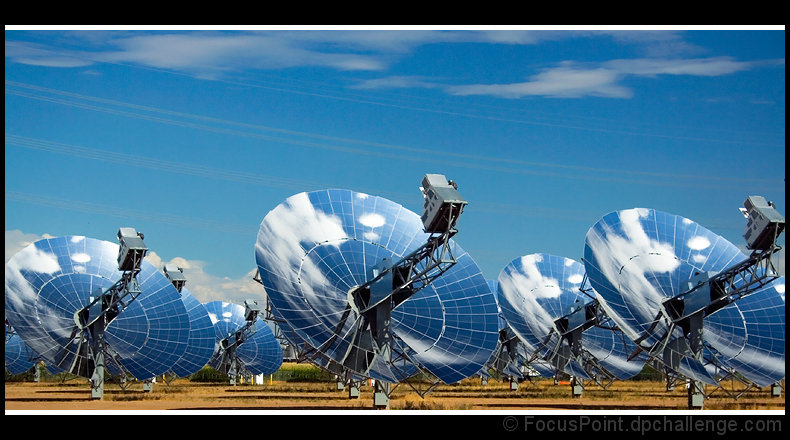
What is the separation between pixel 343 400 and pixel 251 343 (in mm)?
34545

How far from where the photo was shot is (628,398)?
66062 mm

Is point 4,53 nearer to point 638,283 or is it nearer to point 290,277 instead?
point 290,277

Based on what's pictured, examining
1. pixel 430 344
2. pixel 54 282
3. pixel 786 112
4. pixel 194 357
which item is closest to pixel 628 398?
pixel 430 344

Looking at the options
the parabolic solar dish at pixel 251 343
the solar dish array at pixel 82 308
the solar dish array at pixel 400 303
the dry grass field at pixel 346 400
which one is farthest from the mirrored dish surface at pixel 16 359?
the solar dish array at pixel 82 308

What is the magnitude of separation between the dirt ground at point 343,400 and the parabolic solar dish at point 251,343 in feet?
45.4

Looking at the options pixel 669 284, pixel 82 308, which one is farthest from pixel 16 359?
pixel 669 284

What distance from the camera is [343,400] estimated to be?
60.7 meters

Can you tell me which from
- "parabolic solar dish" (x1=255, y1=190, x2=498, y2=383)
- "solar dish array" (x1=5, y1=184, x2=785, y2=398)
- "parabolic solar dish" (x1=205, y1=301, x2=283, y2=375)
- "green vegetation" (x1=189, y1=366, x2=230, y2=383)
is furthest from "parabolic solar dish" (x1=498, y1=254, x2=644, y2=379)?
"green vegetation" (x1=189, y1=366, x2=230, y2=383)

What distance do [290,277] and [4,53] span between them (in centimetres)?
1924

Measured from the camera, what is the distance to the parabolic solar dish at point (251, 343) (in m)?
93.6

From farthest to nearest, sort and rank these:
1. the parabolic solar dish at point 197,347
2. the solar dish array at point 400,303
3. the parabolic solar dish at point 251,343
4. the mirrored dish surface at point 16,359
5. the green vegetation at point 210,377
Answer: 1. the green vegetation at point 210,377
2. the mirrored dish surface at point 16,359
3. the parabolic solar dish at point 251,343
4. the parabolic solar dish at point 197,347
5. the solar dish array at point 400,303

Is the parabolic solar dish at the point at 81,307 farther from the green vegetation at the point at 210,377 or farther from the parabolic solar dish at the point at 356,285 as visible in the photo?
the green vegetation at the point at 210,377

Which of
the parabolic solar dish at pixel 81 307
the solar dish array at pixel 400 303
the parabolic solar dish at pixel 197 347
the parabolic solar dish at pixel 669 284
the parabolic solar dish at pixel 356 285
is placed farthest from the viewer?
the parabolic solar dish at pixel 197 347

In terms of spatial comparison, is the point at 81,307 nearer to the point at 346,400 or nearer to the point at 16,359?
the point at 346,400
